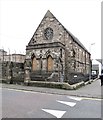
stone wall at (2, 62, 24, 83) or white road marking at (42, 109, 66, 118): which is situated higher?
stone wall at (2, 62, 24, 83)

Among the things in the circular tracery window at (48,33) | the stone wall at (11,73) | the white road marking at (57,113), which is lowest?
the white road marking at (57,113)

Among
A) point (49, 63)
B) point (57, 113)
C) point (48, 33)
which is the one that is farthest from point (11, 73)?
point (57, 113)

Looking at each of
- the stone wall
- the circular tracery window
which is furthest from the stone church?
the stone wall

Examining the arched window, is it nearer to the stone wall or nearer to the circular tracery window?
the circular tracery window

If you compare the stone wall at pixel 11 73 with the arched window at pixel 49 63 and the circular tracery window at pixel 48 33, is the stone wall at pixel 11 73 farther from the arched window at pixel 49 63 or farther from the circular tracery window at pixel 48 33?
the circular tracery window at pixel 48 33

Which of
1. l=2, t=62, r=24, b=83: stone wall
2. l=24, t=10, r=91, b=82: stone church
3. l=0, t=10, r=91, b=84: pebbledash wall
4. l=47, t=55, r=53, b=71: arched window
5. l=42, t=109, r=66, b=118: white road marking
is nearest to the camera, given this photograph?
l=42, t=109, r=66, b=118: white road marking

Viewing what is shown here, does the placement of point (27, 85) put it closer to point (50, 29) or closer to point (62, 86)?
point (62, 86)

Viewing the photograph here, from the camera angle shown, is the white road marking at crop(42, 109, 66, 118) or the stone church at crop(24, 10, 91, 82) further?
the stone church at crop(24, 10, 91, 82)

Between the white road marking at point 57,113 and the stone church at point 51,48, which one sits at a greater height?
the stone church at point 51,48

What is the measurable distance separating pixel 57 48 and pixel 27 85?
12567 mm

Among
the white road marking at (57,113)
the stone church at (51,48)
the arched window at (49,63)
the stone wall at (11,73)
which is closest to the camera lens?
the white road marking at (57,113)

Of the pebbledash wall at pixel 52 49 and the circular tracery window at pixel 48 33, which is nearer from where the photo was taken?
the pebbledash wall at pixel 52 49

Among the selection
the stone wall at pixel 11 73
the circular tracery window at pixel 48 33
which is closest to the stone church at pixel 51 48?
the circular tracery window at pixel 48 33

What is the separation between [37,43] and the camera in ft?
128
